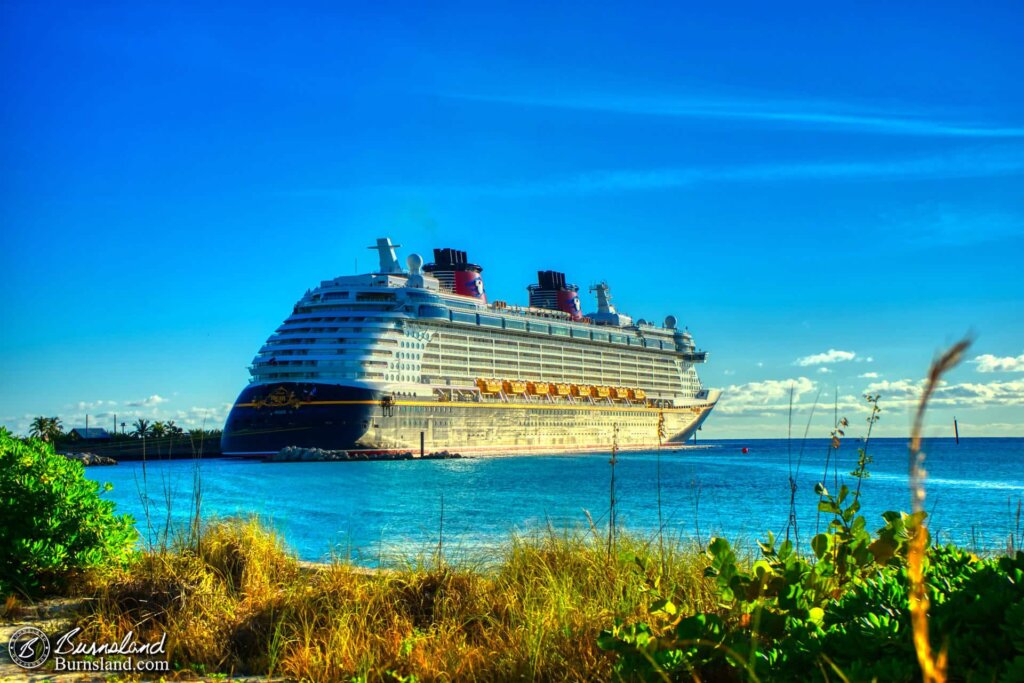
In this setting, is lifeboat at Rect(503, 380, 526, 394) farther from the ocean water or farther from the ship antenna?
the ocean water

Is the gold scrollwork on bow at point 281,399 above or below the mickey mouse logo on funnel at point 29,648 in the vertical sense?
above

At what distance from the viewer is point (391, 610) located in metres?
5.96

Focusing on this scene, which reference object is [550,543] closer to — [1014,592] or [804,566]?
[804,566]

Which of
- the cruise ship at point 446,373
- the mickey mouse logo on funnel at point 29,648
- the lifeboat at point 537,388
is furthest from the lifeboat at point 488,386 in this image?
the mickey mouse logo on funnel at point 29,648

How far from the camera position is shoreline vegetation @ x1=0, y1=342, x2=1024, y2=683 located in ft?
8.55

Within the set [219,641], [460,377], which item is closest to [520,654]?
[219,641]

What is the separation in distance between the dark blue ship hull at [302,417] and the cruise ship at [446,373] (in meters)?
0.07

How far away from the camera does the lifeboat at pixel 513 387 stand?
212 feet

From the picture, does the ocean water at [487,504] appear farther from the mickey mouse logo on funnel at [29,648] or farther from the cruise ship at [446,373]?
the cruise ship at [446,373]

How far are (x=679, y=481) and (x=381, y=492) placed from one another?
12186 mm

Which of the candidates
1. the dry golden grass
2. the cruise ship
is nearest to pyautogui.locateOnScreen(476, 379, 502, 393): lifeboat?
the cruise ship

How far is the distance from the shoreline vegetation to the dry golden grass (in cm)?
2

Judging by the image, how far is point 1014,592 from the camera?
261cm

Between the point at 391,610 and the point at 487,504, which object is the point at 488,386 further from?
the point at 391,610
